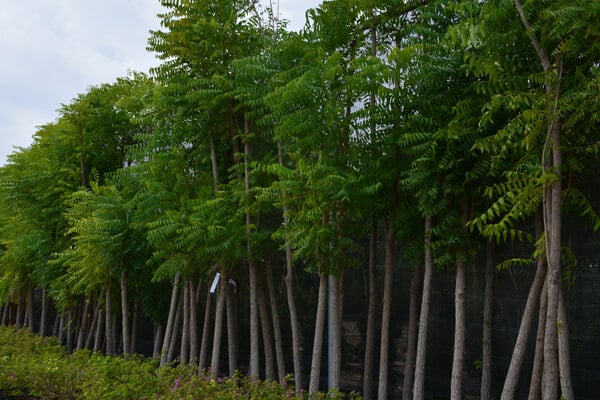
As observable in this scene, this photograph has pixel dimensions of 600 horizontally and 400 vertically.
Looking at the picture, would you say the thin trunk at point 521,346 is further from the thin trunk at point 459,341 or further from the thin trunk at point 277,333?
the thin trunk at point 277,333

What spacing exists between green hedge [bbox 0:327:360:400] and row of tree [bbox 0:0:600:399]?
2.24 ft

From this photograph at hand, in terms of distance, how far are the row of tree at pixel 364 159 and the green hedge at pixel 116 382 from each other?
0.68m

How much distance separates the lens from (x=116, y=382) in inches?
295

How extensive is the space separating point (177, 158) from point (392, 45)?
3.27 meters

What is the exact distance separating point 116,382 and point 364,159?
406 cm

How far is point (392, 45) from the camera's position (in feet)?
22.8

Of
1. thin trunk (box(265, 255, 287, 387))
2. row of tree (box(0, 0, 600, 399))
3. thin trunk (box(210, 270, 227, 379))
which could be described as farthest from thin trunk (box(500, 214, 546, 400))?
thin trunk (box(210, 270, 227, 379))

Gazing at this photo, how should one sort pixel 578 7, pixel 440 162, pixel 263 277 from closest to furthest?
pixel 578 7 < pixel 440 162 < pixel 263 277

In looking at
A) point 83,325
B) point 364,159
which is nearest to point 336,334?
point 364,159

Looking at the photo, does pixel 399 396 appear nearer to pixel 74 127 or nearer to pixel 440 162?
pixel 440 162

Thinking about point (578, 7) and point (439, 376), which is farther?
point (439, 376)

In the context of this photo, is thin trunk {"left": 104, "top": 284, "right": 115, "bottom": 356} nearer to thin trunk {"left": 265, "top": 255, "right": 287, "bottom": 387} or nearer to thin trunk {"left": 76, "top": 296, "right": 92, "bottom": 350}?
thin trunk {"left": 76, "top": 296, "right": 92, "bottom": 350}

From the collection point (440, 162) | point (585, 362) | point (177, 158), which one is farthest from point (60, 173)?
point (585, 362)

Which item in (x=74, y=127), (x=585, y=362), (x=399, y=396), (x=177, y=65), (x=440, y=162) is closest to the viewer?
(x=440, y=162)
